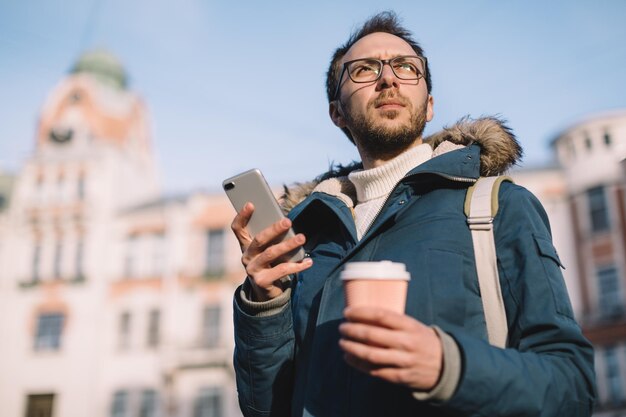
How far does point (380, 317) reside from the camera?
135 centimetres

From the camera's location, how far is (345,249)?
219cm

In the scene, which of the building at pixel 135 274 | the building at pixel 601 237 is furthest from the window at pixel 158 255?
the building at pixel 601 237

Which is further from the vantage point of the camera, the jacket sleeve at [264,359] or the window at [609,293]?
the window at [609,293]

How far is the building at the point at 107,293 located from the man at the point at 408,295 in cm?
2448

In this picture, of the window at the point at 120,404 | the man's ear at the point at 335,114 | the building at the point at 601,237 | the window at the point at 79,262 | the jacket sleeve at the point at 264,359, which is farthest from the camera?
the window at the point at 79,262

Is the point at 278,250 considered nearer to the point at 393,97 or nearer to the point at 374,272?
the point at 374,272

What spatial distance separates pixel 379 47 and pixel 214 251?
26.2 m

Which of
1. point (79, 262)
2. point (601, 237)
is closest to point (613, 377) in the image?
point (601, 237)

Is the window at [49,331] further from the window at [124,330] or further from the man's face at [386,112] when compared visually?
the man's face at [386,112]

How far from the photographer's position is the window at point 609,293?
22938 millimetres

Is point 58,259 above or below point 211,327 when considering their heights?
above

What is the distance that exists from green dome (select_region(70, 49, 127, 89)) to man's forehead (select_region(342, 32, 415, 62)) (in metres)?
34.2

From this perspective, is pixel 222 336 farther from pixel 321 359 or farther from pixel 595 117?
pixel 321 359

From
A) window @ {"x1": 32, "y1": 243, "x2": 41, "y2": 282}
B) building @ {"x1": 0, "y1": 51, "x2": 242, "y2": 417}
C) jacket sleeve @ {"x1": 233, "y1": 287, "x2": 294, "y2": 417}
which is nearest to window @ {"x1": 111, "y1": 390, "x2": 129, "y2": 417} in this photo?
building @ {"x1": 0, "y1": 51, "x2": 242, "y2": 417}
